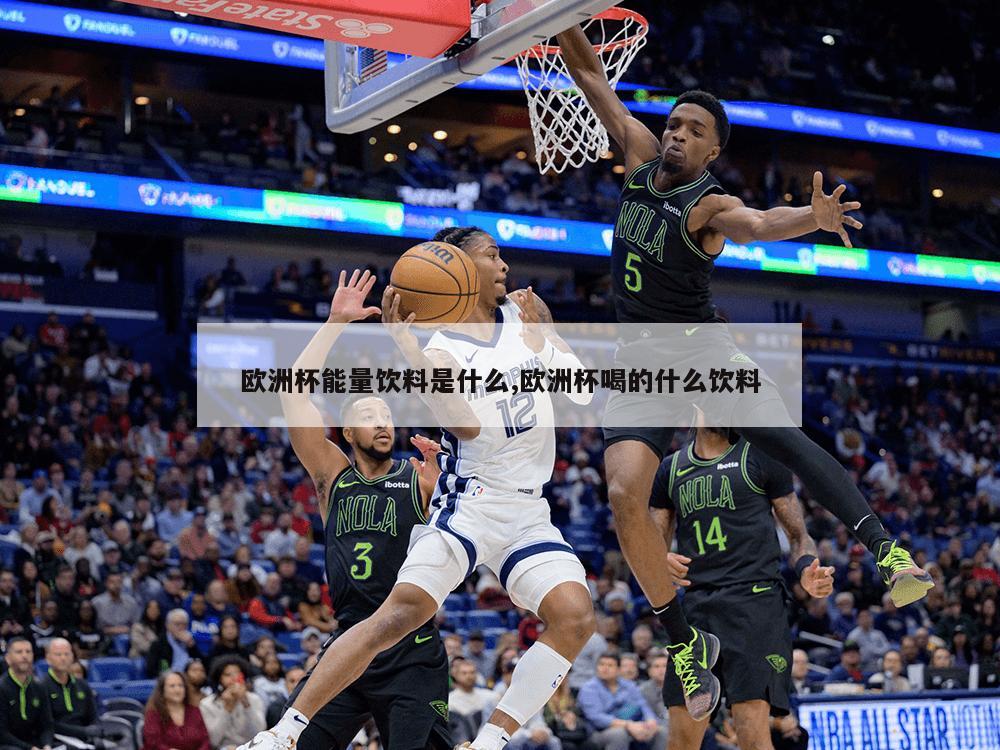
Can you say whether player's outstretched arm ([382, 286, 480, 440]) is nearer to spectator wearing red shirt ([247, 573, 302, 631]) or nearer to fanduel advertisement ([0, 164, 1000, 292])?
spectator wearing red shirt ([247, 573, 302, 631])

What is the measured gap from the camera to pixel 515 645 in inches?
488

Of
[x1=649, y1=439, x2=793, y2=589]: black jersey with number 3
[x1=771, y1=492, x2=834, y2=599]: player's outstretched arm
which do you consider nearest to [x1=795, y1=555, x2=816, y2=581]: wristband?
[x1=771, y1=492, x2=834, y2=599]: player's outstretched arm

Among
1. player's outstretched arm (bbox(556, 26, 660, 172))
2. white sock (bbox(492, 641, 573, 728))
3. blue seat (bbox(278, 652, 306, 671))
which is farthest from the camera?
blue seat (bbox(278, 652, 306, 671))

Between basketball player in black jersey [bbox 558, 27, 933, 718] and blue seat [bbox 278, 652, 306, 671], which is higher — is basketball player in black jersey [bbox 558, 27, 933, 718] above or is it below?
above

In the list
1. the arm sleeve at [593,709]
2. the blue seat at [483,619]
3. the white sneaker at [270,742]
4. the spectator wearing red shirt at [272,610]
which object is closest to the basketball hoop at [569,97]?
the white sneaker at [270,742]

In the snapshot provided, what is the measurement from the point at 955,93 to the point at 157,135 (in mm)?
20289

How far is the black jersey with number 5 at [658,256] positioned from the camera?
6.08m

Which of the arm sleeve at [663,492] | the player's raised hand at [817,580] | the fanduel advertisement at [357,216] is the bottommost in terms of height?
the player's raised hand at [817,580]

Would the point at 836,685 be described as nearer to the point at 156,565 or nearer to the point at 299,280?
the point at 156,565

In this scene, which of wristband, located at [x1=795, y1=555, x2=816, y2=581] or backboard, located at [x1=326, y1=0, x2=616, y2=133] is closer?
backboard, located at [x1=326, y1=0, x2=616, y2=133]

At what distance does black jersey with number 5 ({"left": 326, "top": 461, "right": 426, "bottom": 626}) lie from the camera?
7.05m

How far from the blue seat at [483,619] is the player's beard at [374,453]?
8.72 m

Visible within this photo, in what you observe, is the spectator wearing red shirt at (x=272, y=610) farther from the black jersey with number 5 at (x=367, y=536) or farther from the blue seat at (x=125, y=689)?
the black jersey with number 5 at (x=367, y=536)

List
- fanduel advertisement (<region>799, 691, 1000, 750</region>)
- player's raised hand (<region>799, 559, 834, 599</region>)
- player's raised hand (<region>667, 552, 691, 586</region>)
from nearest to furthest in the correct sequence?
player's raised hand (<region>799, 559, 834, 599</region>) → player's raised hand (<region>667, 552, 691, 586</region>) → fanduel advertisement (<region>799, 691, 1000, 750</region>)
